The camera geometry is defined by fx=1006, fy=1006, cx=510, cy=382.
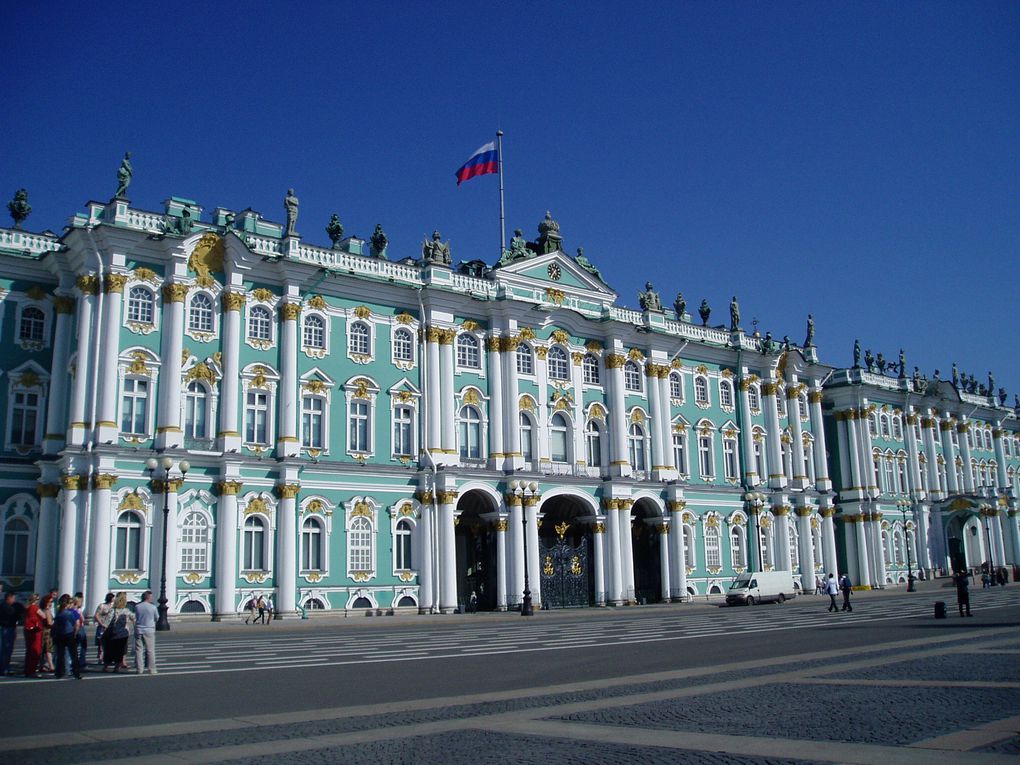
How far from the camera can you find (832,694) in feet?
47.2

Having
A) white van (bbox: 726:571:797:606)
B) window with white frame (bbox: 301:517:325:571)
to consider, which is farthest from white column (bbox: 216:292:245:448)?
Answer: white van (bbox: 726:571:797:606)

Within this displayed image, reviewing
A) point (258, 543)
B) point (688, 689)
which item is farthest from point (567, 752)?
point (258, 543)

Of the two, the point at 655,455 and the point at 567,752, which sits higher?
the point at 655,455

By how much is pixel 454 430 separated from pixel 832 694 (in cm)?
3734

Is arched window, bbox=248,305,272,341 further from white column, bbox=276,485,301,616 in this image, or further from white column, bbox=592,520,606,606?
white column, bbox=592,520,606,606

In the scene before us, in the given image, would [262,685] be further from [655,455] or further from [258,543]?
[655,455]

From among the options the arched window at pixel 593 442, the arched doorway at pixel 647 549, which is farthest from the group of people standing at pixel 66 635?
the arched doorway at pixel 647 549

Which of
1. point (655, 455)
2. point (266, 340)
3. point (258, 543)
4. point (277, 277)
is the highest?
point (277, 277)

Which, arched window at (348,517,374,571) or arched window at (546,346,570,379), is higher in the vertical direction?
arched window at (546,346,570,379)

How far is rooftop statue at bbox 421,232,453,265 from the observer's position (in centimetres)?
5281

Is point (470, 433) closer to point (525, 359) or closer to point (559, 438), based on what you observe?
point (525, 359)

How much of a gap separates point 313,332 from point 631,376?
801 inches

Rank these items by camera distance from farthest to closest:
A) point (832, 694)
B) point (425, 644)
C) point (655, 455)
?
point (655, 455)
point (425, 644)
point (832, 694)

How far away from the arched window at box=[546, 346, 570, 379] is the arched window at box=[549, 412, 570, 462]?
7.33 ft
